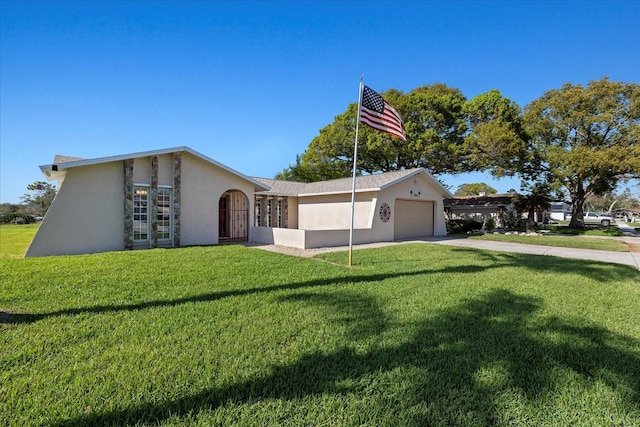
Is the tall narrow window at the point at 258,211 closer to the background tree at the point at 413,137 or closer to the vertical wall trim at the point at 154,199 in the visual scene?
the vertical wall trim at the point at 154,199

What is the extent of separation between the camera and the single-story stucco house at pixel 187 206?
35.2 ft

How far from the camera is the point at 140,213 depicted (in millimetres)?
12109

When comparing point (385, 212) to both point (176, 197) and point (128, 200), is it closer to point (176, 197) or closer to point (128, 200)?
point (176, 197)

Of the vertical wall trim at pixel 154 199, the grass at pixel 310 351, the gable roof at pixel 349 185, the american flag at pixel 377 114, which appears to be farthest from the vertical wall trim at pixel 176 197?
the american flag at pixel 377 114

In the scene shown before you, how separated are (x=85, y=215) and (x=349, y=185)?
12.1 m

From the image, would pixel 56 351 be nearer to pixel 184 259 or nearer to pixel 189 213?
pixel 184 259

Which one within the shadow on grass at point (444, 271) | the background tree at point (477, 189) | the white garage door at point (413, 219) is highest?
the background tree at point (477, 189)

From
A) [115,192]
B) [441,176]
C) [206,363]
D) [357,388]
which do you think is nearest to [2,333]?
[206,363]

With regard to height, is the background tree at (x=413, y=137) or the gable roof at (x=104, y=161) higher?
the background tree at (x=413, y=137)

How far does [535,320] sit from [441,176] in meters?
30.9

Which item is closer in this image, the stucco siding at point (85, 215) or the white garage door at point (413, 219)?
the stucco siding at point (85, 215)

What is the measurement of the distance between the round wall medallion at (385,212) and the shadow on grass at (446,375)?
11.8 metres

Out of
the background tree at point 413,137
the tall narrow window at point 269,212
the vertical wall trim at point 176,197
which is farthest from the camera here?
the background tree at point 413,137

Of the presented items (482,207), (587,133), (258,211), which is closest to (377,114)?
(258,211)
